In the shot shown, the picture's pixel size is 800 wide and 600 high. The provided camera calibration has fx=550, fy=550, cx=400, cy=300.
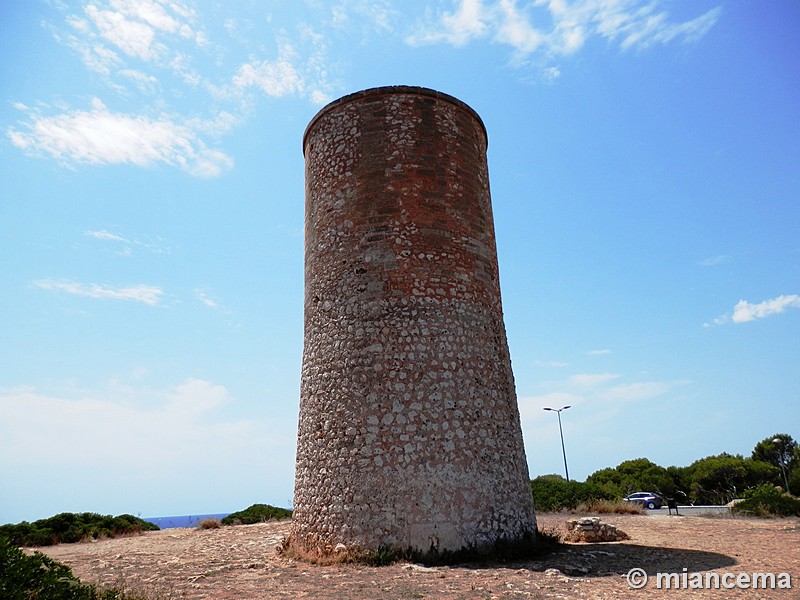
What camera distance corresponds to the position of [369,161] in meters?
9.91

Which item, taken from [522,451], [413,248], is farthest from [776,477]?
[413,248]

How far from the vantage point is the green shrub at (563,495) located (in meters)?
18.6

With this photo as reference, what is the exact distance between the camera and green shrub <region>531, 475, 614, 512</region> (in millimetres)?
18578

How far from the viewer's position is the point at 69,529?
15391mm

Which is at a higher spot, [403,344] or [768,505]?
[403,344]

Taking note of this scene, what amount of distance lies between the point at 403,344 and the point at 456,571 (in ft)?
11.1

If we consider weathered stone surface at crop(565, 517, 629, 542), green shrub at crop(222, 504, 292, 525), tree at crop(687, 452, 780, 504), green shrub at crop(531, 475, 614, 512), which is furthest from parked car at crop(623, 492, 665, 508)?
weathered stone surface at crop(565, 517, 629, 542)

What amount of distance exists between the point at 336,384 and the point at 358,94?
5.42m

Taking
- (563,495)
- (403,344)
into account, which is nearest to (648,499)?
(563,495)

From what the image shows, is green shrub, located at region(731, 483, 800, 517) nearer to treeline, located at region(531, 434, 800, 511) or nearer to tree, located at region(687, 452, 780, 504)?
treeline, located at region(531, 434, 800, 511)

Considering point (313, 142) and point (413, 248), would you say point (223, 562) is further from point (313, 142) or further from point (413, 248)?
point (313, 142)

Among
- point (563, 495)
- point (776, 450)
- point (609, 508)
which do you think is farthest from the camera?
point (776, 450)

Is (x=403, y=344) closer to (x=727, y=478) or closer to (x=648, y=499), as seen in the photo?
(x=648, y=499)

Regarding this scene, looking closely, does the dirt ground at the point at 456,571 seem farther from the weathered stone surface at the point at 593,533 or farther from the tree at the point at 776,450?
the tree at the point at 776,450
